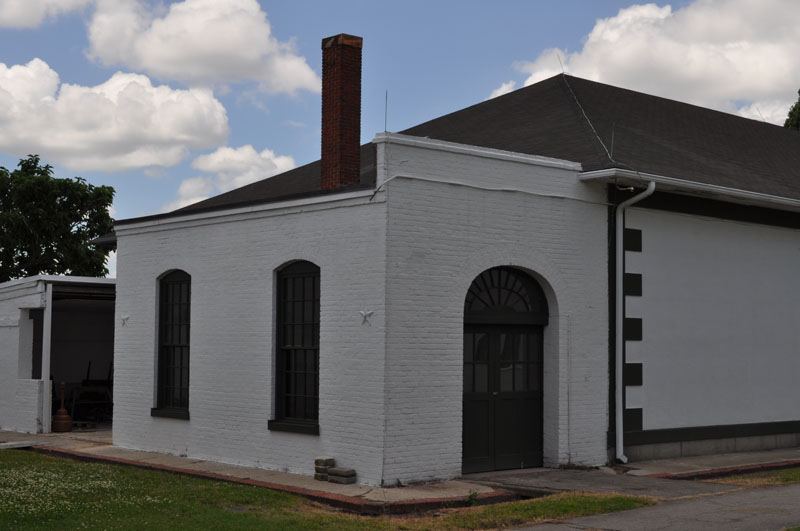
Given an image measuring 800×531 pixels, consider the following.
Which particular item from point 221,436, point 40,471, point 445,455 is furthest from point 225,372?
point 445,455

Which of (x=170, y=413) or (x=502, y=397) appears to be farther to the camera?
(x=170, y=413)

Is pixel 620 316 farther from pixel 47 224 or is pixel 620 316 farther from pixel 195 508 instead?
pixel 47 224

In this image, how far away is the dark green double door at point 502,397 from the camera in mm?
13617

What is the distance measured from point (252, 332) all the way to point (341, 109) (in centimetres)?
355

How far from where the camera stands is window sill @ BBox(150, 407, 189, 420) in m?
15.6

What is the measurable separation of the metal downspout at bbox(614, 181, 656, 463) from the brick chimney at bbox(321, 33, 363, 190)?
13.2ft

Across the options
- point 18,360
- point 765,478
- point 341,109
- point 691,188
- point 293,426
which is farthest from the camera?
point 18,360

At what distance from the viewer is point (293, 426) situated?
1365 centimetres

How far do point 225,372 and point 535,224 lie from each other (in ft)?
16.8

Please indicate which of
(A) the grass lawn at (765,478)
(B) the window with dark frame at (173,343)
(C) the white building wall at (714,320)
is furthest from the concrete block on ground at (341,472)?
(A) the grass lawn at (765,478)

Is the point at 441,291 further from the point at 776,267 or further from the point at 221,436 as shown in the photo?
the point at 776,267


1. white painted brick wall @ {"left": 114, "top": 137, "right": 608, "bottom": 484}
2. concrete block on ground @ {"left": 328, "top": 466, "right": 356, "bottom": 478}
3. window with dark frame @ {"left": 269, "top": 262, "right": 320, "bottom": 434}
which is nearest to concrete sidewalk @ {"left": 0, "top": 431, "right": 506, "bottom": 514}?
concrete block on ground @ {"left": 328, "top": 466, "right": 356, "bottom": 478}

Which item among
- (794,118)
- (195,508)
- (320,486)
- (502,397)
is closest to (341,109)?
(502,397)

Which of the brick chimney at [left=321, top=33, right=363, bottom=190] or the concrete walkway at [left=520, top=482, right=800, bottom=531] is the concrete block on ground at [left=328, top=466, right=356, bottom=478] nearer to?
the concrete walkway at [left=520, top=482, right=800, bottom=531]
